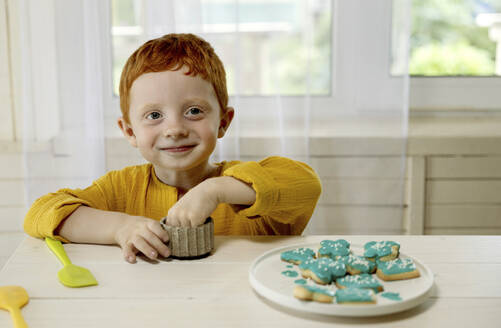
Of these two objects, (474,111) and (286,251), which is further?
(474,111)

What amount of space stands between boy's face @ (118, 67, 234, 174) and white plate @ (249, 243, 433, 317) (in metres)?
0.30

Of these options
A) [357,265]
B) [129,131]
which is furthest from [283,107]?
[357,265]

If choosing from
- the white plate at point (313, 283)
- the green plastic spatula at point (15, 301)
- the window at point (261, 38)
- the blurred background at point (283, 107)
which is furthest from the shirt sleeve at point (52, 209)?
the window at point (261, 38)

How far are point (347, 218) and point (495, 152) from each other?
52 cm

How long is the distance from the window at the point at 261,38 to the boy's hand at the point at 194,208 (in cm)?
86

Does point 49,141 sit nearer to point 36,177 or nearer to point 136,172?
point 36,177

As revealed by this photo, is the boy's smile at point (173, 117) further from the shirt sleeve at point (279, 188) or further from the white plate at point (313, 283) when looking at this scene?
the white plate at point (313, 283)

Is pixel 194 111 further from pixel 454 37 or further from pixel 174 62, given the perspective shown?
pixel 454 37

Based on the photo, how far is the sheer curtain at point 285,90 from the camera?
1.70 metres

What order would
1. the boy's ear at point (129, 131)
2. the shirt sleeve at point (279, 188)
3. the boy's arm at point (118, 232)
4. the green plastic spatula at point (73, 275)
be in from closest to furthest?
the green plastic spatula at point (73, 275), the boy's arm at point (118, 232), the shirt sleeve at point (279, 188), the boy's ear at point (129, 131)

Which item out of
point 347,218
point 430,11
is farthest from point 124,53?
point 430,11

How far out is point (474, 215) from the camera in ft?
5.78

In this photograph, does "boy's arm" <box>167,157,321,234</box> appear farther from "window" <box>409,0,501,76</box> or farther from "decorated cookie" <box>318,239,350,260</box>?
"window" <box>409,0,501,76</box>

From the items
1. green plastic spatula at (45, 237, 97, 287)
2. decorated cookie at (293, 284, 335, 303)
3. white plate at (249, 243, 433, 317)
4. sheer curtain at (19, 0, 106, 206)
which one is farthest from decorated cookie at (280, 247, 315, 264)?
sheer curtain at (19, 0, 106, 206)
